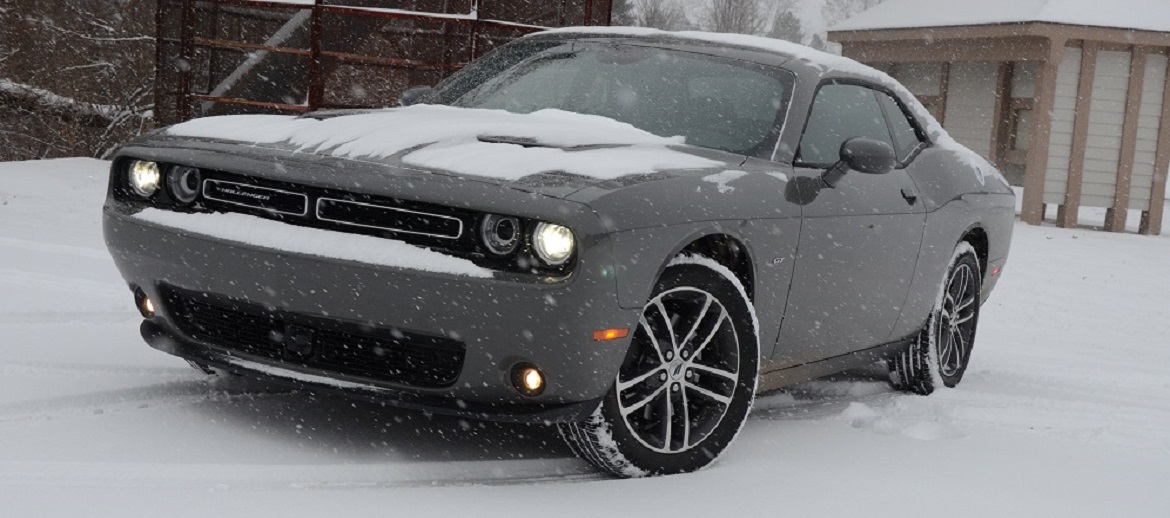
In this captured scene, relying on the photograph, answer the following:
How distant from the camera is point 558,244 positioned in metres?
3.85

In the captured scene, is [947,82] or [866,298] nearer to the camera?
[866,298]

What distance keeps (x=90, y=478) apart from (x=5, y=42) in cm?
1642

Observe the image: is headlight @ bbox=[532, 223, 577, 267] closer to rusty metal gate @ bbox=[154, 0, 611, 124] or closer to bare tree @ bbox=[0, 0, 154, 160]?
rusty metal gate @ bbox=[154, 0, 611, 124]

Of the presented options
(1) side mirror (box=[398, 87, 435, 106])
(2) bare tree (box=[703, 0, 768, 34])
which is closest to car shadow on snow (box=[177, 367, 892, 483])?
(1) side mirror (box=[398, 87, 435, 106])

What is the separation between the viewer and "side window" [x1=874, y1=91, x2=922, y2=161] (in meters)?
6.13

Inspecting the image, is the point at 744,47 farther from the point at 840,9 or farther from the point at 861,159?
the point at 840,9

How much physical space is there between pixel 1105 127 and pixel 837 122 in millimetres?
16249

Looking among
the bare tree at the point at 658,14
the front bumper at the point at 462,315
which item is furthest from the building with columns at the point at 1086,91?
the bare tree at the point at 658,14

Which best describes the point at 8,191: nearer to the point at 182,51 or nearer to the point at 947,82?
the point at 182,51

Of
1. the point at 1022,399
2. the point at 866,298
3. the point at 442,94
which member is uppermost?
the point at 442,94

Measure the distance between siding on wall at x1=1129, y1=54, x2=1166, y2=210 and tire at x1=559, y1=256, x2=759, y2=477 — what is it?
17351mm

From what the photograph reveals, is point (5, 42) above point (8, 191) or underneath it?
above

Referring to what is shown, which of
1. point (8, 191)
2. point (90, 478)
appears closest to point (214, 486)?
point (90, 478)

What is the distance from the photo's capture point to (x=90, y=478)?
3.69 metres
